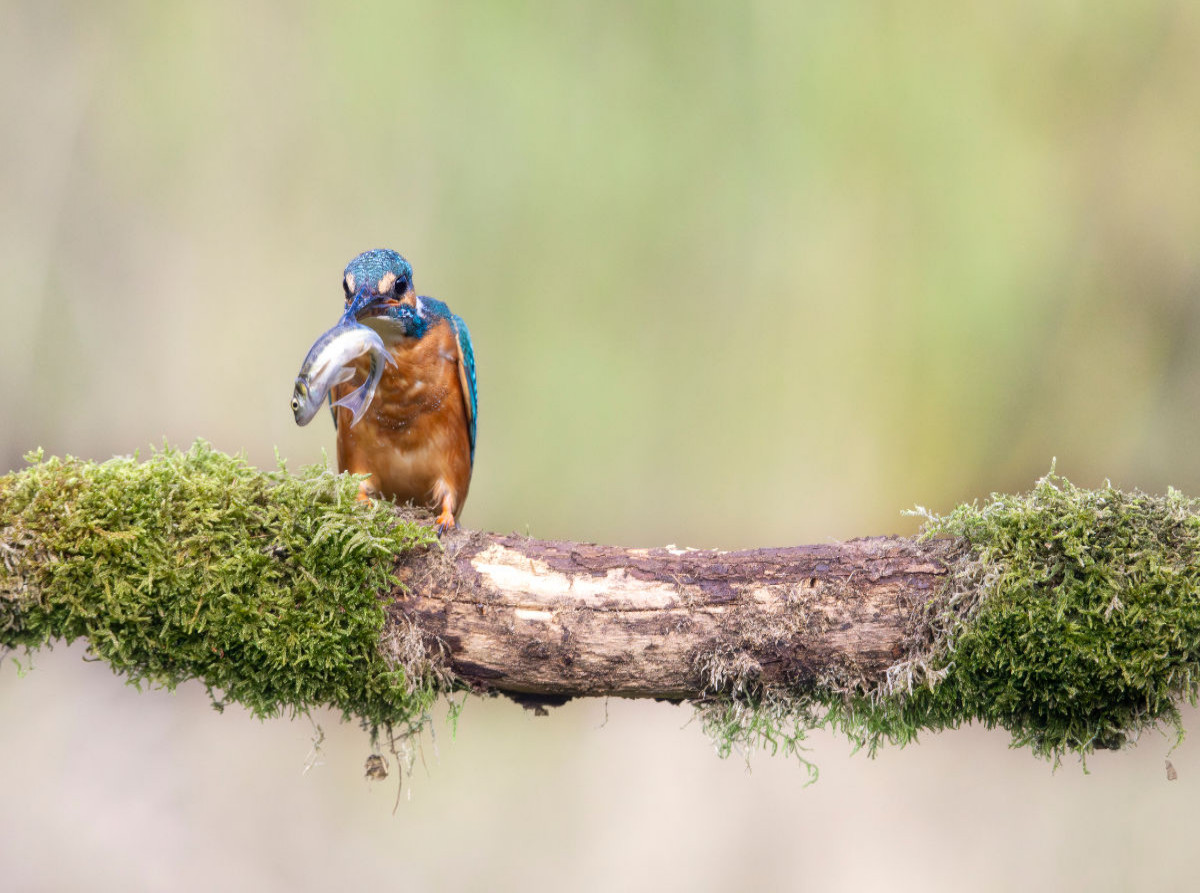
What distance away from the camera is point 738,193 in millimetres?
4715

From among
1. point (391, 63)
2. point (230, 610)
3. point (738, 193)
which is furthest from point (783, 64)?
point (230, 610)

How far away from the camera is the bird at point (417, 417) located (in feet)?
10.0

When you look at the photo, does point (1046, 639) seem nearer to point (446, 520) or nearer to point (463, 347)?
point (446, 520)

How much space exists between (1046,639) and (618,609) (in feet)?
3.04

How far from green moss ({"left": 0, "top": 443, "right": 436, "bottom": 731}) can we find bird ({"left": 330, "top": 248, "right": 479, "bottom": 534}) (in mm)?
885

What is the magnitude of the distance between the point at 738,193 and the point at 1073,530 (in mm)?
3125

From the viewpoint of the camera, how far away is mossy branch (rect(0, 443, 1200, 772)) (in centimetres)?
197

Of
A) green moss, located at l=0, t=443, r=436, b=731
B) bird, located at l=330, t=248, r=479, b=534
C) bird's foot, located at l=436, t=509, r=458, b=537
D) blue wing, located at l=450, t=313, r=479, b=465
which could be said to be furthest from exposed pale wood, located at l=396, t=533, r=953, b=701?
blue wing, located at l=450, t=313, r=479, b=465

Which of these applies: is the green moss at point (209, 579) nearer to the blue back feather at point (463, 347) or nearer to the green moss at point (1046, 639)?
the green moss at point (1046, 639)

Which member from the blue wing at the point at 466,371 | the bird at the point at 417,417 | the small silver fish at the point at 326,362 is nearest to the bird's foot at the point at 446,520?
the bird at the point at 417,417

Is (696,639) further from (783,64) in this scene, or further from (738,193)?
(783,64)

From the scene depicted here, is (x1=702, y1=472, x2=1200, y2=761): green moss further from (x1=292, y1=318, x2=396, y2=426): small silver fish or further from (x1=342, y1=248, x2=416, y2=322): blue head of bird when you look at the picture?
(x1=342, y1=248, x2=416, y2=322): blue head of bird

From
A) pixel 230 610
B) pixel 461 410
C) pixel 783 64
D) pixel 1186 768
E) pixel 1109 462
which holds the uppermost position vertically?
pixel 783 64

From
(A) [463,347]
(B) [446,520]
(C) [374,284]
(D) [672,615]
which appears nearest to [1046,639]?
(D) [672,615]
